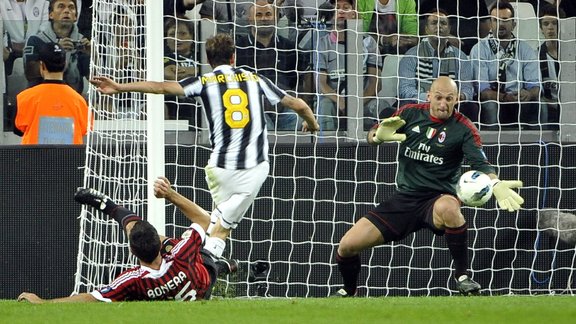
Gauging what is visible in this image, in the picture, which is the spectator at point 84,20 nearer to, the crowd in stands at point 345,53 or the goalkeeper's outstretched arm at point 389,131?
the crowd in stands at point 345,53

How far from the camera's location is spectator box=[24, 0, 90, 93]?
1412cm

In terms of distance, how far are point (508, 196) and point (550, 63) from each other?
3.23 m

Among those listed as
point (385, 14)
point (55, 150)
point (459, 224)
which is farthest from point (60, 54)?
point (459, 224)

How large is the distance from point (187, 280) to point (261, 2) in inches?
170

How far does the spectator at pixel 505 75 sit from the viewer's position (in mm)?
13977

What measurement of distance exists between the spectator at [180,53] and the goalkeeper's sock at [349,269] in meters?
2.63

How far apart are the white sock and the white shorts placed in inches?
5.4

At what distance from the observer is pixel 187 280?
411 inches

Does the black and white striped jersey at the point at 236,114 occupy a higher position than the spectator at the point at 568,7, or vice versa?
the spectator at the point at 568,7

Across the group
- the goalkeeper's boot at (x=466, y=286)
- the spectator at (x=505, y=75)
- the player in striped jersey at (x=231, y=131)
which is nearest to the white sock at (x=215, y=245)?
the player in striped jersey at (x=231, y=131)

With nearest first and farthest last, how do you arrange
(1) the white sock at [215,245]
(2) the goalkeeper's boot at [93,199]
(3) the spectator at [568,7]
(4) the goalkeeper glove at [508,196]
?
(4) the goalkeeper glove at [508,196]
(2) the goalkeeper's boot at [93,199]
(1) the white sock at [215,245]
(3) the spectator at [568,7]

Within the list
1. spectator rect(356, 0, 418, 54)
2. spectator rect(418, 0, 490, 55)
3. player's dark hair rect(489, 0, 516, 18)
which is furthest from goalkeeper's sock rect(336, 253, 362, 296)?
player's dark hair rect(489, 0, 516, 18)

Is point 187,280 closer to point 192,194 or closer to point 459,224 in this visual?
point 459,224

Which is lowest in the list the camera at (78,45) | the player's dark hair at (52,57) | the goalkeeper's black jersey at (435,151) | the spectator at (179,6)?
the goalkeeper's black jersey at (435,151)
